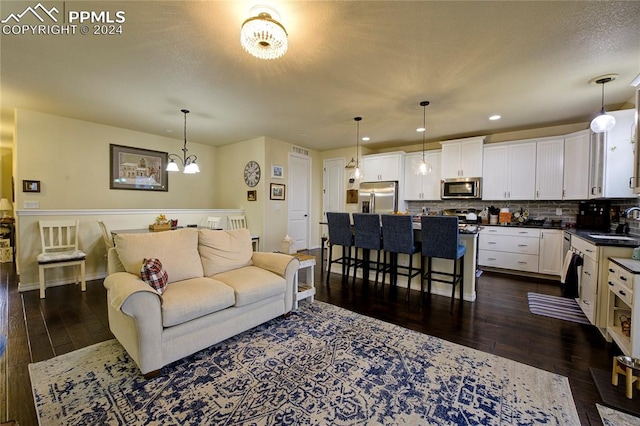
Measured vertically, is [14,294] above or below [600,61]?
below

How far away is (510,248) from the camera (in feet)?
15.0

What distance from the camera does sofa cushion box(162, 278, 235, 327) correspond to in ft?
6.28

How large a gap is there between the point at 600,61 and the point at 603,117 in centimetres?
68

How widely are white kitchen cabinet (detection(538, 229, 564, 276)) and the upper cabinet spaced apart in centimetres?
149

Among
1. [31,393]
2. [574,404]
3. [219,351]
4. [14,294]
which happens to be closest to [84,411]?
[31,393]

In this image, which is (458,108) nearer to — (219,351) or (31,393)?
(219,351)

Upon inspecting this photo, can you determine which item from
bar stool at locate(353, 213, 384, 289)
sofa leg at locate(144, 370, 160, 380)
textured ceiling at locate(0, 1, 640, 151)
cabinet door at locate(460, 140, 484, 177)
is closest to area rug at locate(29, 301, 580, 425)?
sofa leg at locate(144, 370, 160, 380)

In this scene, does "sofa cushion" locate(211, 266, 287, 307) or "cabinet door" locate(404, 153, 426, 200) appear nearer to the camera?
"sofa cushion" locate(211, 266, 287, 307)

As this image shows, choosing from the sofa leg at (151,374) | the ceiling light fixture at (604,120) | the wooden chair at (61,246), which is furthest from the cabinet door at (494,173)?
the wooden chair at (61,246)

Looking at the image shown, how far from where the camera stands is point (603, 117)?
2873mm

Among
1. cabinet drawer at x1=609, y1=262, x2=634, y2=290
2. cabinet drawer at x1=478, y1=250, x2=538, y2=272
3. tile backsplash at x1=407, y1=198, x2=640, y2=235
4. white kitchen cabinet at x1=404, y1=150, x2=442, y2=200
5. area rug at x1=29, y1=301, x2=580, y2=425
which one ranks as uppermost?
white kitchen cabinet at x1=404, y1=150, x2=442, y2=200

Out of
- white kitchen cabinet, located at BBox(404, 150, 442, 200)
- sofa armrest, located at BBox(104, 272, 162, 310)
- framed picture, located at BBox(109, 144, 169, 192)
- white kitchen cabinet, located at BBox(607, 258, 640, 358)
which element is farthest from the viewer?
white kitchen cabinet, located at BBox(404, 150, 442, 200)

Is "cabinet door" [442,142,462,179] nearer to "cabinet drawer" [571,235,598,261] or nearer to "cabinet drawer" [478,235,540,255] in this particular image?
"cabinet drawer" [478,235,540,255]

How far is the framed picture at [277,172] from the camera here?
575cm
